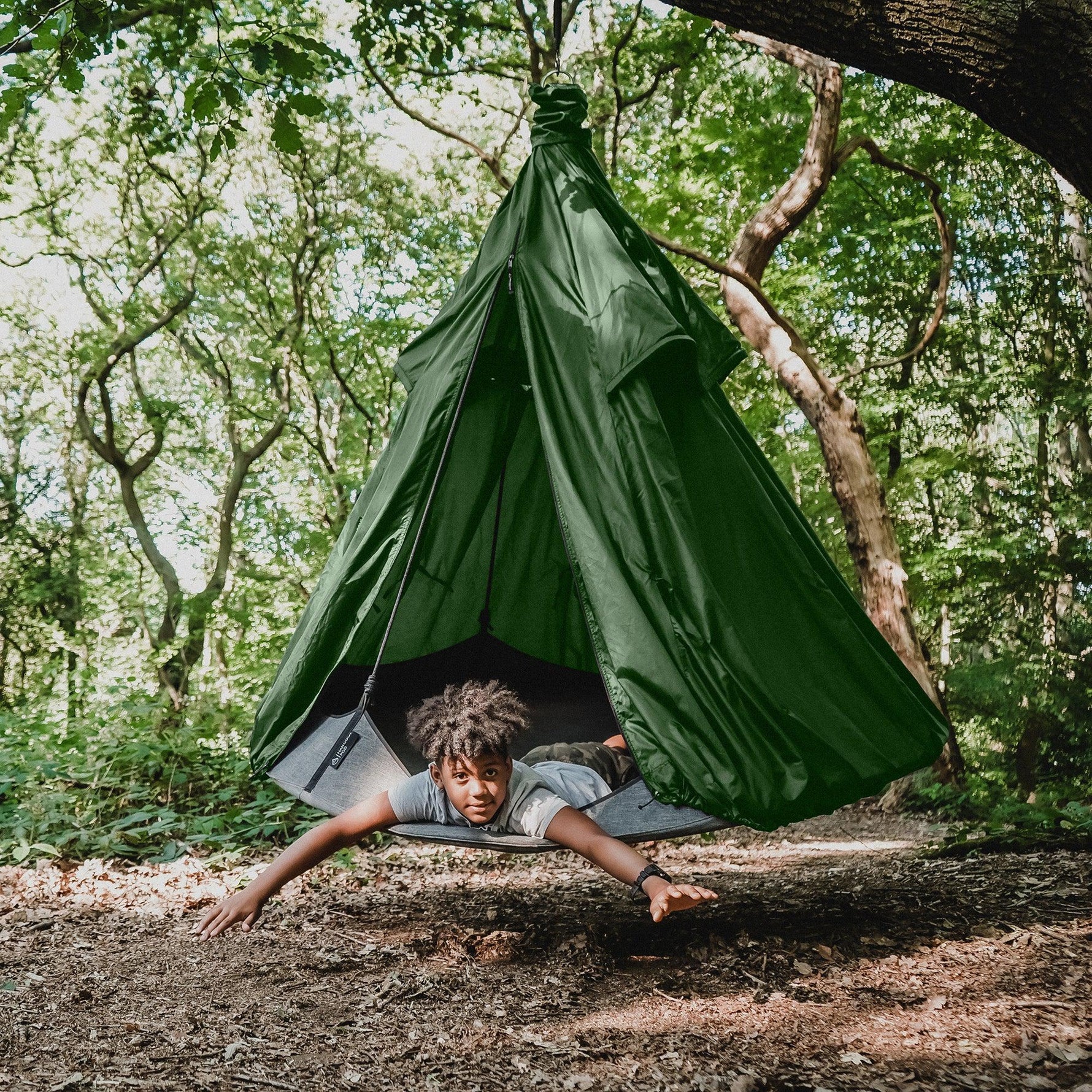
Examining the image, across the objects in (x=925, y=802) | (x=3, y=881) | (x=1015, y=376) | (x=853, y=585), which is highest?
(x=1015, y=376)

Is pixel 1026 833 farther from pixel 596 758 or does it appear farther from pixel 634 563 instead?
pixel 634 563

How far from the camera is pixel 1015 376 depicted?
282 inches

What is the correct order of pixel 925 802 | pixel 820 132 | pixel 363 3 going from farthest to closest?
1. pixel 925 802
2. pixel 820 132
3. pixel 363 3

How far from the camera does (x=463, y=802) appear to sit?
245 cm

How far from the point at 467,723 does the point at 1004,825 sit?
2.85 m

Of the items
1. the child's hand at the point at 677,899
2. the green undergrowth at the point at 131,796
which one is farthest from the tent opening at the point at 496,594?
the child's hand at the point at 677,899

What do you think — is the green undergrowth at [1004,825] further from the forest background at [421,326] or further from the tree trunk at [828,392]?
the tree trunk at [828,392]

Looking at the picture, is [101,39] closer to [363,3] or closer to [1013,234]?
[363,3]

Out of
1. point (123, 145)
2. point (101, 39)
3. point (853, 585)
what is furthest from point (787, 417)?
point (101, 39)

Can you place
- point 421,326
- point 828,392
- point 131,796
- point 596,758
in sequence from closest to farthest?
point 596,758, point 131,796, point 828,392, point 421,326

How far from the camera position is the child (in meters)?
2.29

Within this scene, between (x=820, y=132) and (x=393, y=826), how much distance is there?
441cm

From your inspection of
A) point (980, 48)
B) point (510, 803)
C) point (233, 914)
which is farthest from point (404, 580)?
point (980, 48)

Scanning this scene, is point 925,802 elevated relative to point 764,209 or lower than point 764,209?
lower
